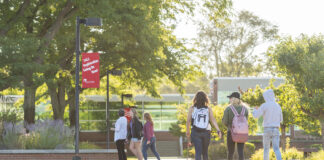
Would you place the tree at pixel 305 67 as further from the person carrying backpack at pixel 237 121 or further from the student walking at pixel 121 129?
the person carrying backpack at pixel 237 121

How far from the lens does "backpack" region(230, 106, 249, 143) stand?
10.9 metres

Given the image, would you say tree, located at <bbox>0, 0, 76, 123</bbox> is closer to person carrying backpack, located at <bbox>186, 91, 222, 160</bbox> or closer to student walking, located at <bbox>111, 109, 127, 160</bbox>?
student walking, located at <bbox>111, 109, 127, 160</bbox>

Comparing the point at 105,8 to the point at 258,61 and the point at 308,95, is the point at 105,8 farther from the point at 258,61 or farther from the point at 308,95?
the point at 258,61

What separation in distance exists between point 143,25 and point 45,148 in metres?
7.11

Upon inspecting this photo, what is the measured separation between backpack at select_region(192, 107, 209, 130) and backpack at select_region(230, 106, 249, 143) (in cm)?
117

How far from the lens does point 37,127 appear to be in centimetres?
1964

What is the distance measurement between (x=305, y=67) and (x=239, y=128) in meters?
7.13

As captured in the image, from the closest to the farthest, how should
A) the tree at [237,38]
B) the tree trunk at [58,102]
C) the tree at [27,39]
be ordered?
the tree at [27,39]
the tree trunk at [58,102]
the tree at [237,38]

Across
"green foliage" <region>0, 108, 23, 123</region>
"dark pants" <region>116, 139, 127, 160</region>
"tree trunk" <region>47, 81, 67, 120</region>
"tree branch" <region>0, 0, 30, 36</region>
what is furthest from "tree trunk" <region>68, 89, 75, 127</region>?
"dark pants" <region>116, 139, 127, 160</region>

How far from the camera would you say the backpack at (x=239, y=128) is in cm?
1091

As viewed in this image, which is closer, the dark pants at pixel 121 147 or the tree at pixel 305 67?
the dark pants at pixel 121 147

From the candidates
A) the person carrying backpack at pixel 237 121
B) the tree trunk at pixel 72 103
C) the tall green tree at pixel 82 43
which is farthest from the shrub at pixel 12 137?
the tree trunk at pixel 72 103

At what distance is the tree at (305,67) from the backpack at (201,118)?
796 cm

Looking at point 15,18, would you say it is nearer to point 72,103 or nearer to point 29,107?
point 29,107
